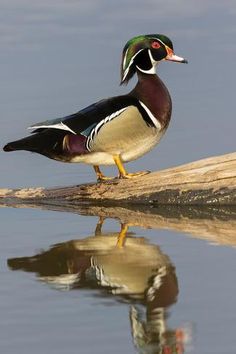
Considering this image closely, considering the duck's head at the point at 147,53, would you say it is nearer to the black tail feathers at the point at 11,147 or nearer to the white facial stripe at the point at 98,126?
the white facial stripe at the point at 98,126

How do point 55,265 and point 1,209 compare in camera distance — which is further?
point 1,209

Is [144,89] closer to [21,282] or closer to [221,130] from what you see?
[221,130]

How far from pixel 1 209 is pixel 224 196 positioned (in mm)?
1522

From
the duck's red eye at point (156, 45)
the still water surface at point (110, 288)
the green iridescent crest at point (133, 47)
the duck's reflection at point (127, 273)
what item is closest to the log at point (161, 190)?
the still water surface at point (110, 288)

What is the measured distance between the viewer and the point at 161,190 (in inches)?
362

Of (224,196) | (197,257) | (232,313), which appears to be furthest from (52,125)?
(232,313)

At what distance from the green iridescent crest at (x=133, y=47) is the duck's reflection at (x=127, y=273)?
4.72 feet

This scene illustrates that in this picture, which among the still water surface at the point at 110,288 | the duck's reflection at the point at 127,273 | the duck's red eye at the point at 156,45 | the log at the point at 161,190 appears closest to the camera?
the still water surface at the point at 110,288

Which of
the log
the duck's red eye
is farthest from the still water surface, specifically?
the duck's red eye

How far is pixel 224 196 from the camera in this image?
9.03 meters

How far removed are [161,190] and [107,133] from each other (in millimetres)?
590

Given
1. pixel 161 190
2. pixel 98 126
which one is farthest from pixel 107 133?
pixel 161 190

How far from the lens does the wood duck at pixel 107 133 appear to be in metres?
9.41

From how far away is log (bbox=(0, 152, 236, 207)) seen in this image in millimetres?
9008
